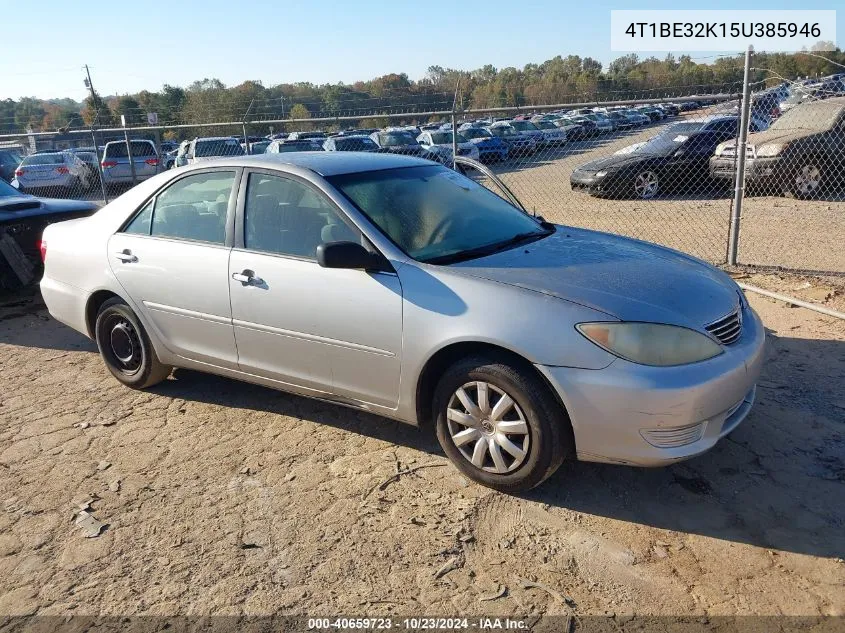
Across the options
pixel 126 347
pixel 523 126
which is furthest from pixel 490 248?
pixel 523 126

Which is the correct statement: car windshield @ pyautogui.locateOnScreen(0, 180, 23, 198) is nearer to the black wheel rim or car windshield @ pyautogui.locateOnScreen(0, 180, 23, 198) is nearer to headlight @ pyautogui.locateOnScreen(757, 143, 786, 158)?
the black wheel rim

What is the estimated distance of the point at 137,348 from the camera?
4820 mm

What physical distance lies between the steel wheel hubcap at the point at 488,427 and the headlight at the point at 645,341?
0.51 meters

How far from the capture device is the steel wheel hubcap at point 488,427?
A: 3.23 metres

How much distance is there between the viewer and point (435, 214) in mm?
4016

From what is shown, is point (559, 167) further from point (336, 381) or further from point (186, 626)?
point (186, 626)

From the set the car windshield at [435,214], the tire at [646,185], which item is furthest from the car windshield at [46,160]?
the car windshield at [435,214]

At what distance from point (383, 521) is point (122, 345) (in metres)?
2.65

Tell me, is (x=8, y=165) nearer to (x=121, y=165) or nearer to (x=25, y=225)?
(x=121, y=165)

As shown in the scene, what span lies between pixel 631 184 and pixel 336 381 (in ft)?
33.6

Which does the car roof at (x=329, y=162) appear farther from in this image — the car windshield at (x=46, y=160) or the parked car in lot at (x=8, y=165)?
the parked car in lot at (x=8, y=165)

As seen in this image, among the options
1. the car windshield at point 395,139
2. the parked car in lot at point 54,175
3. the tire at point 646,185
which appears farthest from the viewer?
the car windshield at point 395,139

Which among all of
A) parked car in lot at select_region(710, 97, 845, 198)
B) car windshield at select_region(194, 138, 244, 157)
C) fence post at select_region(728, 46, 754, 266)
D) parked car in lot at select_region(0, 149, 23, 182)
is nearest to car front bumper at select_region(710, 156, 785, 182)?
parked car in lot at select_region(710, 97, 845, 198)

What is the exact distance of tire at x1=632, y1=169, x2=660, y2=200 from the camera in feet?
41.4
